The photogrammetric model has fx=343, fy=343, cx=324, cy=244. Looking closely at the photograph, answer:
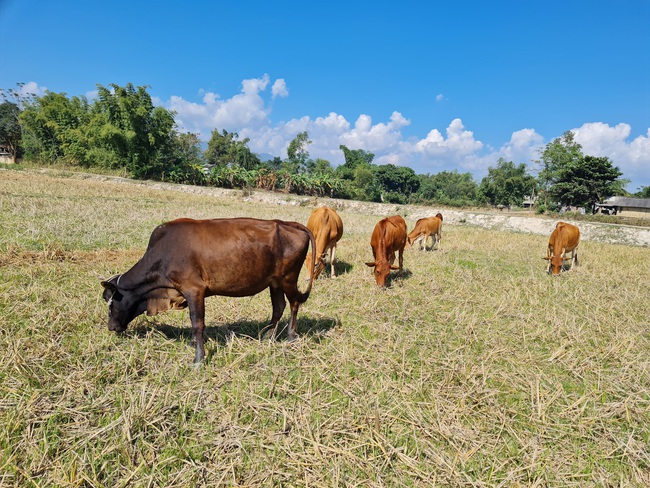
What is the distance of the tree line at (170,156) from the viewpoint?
1499 inches

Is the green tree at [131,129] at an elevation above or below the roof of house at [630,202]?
above

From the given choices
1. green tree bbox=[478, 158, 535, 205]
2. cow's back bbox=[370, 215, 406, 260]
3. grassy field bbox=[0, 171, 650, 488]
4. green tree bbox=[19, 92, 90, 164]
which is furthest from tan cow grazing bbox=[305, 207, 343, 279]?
green tree bbox=[478, 158, 535, 205]

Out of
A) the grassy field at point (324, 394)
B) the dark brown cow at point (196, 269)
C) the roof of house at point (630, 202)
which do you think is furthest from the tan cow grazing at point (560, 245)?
the roof of house at point (630, 202)

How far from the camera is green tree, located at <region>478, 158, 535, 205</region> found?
55.9 metres

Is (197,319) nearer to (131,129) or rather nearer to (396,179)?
(131,129)

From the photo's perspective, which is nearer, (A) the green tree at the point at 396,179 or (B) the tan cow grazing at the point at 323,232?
(B) the tan cow grazing at the point at 323,232

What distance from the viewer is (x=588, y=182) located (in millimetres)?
35250

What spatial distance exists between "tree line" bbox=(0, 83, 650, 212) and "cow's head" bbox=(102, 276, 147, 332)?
131ft

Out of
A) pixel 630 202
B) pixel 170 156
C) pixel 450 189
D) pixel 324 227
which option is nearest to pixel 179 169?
pixel 170 156

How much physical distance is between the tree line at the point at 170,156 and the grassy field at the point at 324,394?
124 feet

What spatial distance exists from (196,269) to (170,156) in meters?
47.3

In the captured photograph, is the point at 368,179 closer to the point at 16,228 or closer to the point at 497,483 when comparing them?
the point at 16,228

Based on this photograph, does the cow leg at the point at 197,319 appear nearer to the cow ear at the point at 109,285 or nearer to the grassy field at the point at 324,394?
the grassy field at the point at 324,394

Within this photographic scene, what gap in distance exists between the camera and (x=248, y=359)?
3984mm
